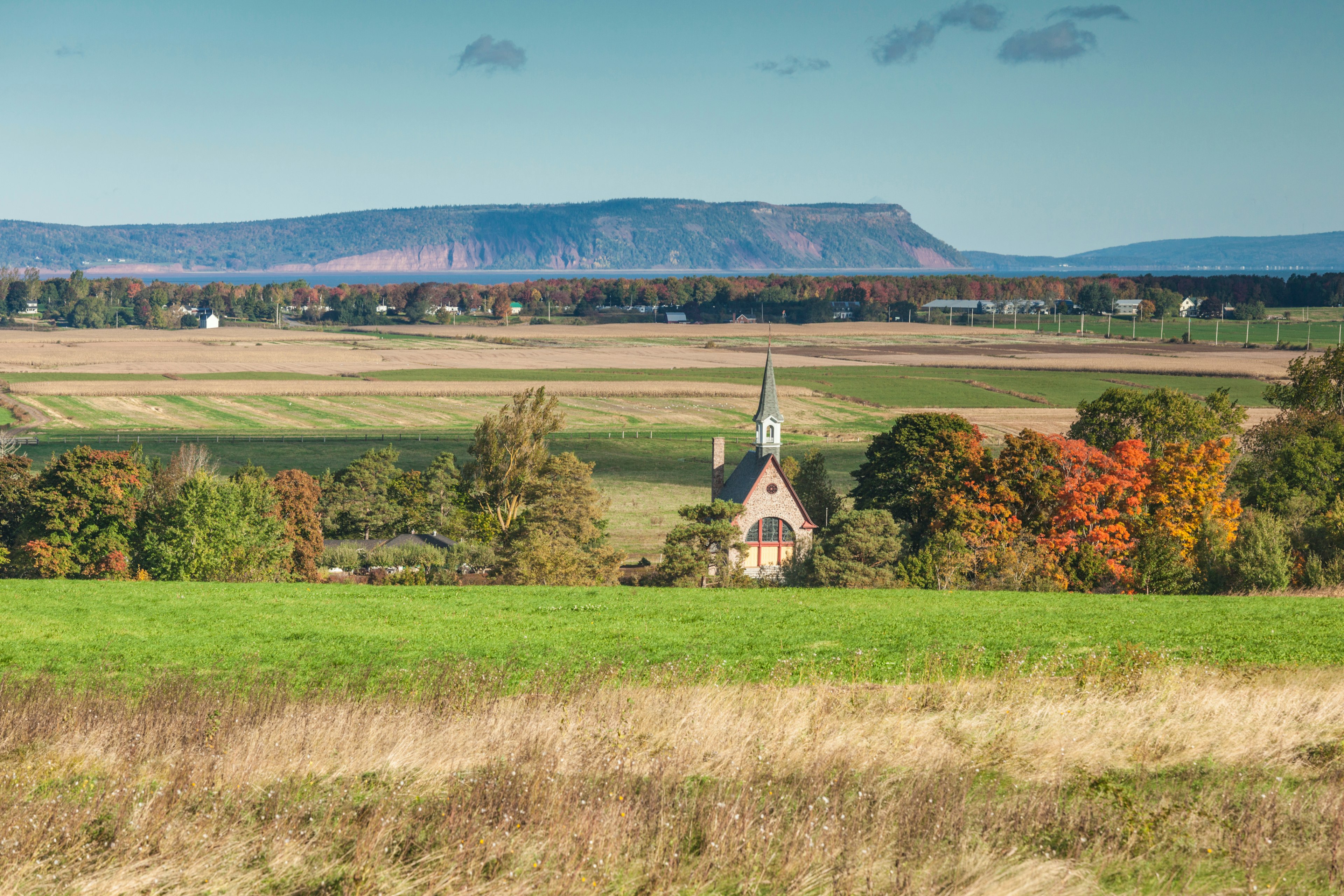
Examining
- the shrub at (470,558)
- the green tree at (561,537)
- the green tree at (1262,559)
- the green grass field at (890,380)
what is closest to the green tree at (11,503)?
the shrub at (470,558)

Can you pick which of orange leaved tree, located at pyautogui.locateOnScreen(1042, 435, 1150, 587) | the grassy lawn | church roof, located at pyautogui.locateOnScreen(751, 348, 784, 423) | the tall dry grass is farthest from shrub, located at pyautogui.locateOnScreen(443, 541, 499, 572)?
the tall dry grass

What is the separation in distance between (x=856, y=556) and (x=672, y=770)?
32388mm

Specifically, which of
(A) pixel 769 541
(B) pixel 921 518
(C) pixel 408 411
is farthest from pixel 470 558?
(C) pixel 408 411

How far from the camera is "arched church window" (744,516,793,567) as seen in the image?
55.2 meters

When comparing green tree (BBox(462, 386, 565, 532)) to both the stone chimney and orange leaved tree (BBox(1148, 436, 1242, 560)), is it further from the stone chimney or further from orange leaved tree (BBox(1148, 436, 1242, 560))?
orange leaved tree (BBox(1148, 436, 1242, 560))

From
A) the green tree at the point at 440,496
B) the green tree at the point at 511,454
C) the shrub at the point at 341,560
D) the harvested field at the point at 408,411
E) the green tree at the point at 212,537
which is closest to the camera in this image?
the green tree at the point at 212,537

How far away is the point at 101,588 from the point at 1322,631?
80.3 feet

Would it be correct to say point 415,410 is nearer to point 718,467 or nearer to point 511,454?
point 511,454

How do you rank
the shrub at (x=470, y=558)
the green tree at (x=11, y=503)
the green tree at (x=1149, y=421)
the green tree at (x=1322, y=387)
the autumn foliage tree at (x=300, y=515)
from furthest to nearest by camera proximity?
the green tree at (x=1322, y=387) < the green tree at (x=1149, y=421) < the shrub at (x=470, y=558) < the autumn foliage tree at (x=300, y=515) < the green tree at (x=11, y=503)

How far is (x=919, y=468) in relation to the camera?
5278cm

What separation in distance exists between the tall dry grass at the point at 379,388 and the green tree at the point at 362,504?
196 feet

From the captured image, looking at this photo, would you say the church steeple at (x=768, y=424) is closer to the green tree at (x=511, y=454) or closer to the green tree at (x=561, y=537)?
the green tree at (x=561, y=537)

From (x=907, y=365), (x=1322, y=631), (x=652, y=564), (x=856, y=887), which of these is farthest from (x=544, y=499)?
(x=907, y=365)

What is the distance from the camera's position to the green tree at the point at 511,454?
6481 cm
